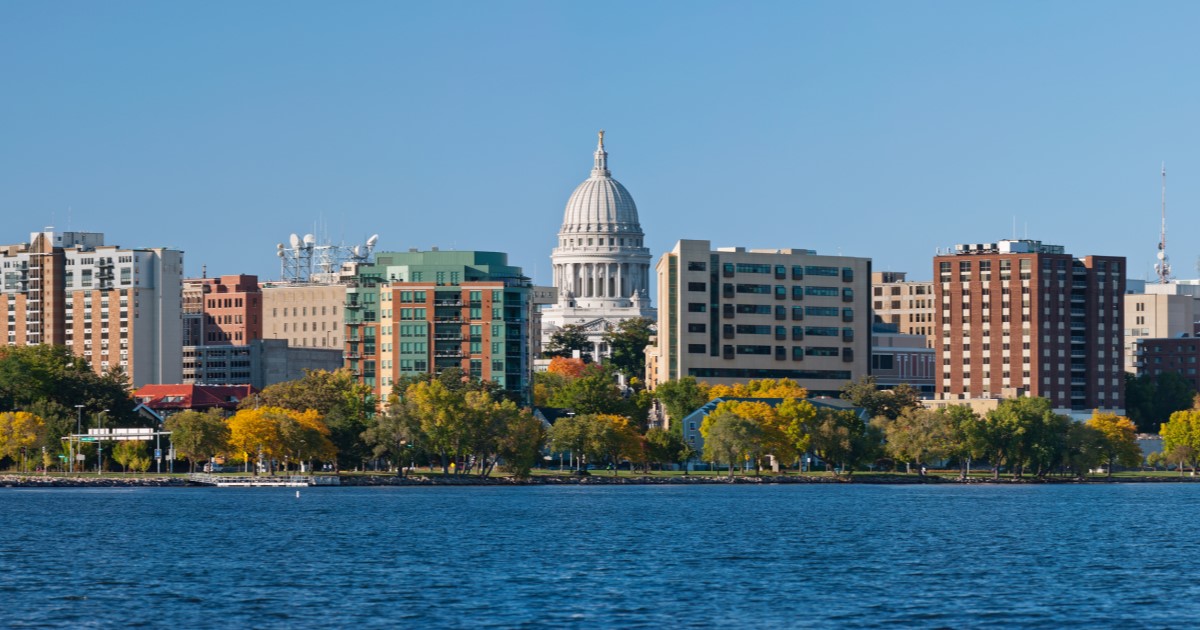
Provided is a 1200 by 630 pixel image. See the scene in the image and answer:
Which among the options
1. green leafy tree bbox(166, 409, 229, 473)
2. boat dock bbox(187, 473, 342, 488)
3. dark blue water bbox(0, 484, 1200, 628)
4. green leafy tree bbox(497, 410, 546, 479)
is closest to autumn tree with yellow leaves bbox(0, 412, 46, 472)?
green leafy tree bbox(166, 409, 229, 473)

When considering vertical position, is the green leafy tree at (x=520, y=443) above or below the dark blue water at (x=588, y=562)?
above

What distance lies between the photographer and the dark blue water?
257 feet

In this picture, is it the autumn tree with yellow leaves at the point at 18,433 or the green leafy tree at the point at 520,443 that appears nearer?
the green leafy tree at the point at 520,443

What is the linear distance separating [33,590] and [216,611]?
35.3ft

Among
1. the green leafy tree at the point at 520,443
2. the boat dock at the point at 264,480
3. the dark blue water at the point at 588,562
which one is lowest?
the boat dock at the point at 264,480

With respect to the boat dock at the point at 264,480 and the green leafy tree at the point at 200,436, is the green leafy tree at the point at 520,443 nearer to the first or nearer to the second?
the boat dock at the point at 264,480

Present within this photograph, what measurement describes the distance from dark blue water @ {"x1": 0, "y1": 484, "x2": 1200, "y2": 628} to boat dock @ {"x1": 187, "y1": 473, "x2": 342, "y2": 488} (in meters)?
22.5

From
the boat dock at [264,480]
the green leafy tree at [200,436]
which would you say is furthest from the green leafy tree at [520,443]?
the green leafy tree at [200,436]

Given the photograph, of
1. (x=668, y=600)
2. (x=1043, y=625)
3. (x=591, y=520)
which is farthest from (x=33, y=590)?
(x=591, y=520)

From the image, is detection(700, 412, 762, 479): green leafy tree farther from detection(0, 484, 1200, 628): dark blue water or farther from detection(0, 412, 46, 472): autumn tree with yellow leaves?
detection(0, 412, 46, 472): autumn tree with yellow leaves

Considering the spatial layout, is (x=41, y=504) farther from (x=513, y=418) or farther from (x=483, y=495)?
(x=513, y=418)

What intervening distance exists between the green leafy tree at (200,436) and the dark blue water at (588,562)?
28.1m

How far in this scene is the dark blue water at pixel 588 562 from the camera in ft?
257

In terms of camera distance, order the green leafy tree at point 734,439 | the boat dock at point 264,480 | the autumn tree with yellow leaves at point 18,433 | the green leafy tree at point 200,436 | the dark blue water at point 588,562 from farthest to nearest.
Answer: the green leafy tree at point 734,439 → the autumn tree with yellow leaves at point 18,433 → the green leafy tree at point 200,436 → the boat dock at point 264,480 → the dark blue water at point 588,562
